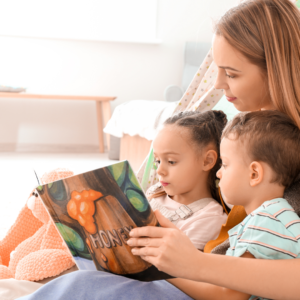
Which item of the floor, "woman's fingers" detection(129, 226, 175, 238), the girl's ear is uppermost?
the girl's ear

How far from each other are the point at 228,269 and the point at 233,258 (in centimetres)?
1

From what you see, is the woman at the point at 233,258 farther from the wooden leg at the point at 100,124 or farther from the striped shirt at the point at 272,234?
the wooden leg at the point at 100,124

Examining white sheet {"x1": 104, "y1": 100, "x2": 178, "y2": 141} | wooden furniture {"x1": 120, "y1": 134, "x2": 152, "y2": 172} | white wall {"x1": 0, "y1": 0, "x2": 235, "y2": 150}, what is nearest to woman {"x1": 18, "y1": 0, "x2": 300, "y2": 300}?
white sheet {"x1": 104, "y1": 100, "x2": 178, "y2": 141}

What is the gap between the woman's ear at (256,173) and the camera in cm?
53

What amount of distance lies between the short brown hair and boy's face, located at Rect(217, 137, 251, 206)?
14 millimetres

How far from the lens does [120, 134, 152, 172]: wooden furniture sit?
238 cm

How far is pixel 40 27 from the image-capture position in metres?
3.32

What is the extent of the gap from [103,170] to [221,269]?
0.20 m

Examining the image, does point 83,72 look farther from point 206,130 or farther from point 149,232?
point 149,232

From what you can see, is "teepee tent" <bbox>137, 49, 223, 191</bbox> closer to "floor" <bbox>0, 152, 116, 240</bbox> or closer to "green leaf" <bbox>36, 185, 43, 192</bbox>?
"floor" <bbox>0, 152, 116, 240</bbox>

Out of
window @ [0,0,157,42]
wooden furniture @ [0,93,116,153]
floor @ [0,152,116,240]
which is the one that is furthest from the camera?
window @ [0,0,157,42]

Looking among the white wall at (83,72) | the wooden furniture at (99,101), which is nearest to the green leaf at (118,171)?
the wooden furniture at (99,101)

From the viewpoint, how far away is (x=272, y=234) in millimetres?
462

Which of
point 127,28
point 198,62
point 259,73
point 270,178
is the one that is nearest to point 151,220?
point 270,178
